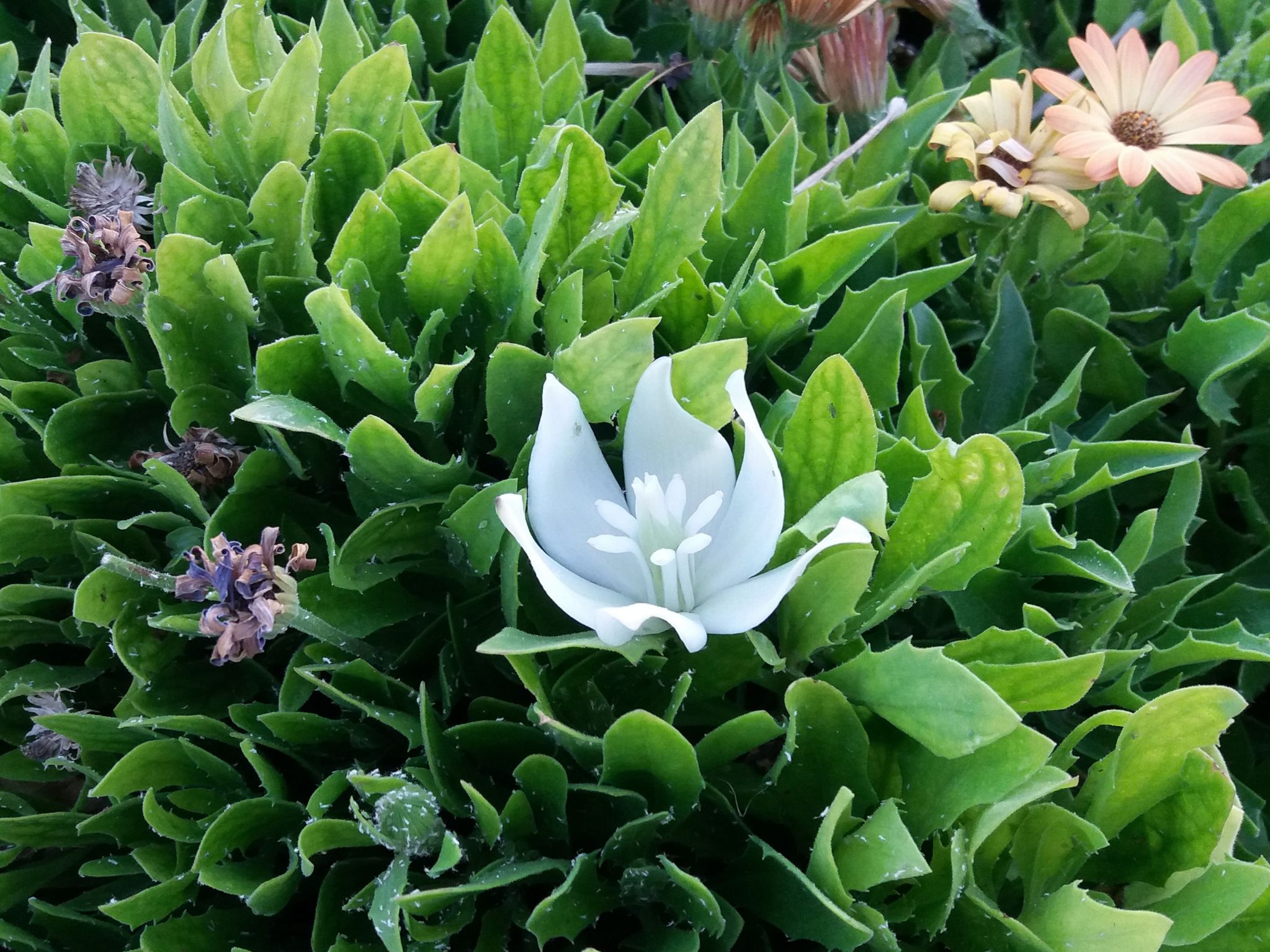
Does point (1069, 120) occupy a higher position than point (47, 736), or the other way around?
point (1069, 120)

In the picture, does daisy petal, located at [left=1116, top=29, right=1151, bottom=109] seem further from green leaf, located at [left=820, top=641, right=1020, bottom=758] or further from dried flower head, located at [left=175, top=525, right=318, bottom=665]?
dried flower head, located at [left=175, top=525, right=318, bottom=665]

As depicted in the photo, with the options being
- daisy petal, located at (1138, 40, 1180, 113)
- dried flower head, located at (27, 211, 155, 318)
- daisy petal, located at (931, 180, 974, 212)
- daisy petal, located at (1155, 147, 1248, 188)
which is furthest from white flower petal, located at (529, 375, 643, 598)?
daisy petal, located at (1138, 40, 1180, 113)

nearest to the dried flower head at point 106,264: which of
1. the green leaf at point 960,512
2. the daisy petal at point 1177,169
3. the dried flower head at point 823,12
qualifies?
the green leaf at point 960,512

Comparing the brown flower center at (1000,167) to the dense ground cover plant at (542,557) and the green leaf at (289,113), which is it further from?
the green leaf at (289,113)

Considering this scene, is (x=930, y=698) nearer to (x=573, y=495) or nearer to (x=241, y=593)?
(x=573, y=495)

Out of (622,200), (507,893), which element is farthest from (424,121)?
(507,893)

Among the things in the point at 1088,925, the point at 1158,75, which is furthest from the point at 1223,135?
the point at 1088,925

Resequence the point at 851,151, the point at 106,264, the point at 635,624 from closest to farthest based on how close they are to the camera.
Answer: the point at 635,624 < the point at 106,264 < the point at 851,151
